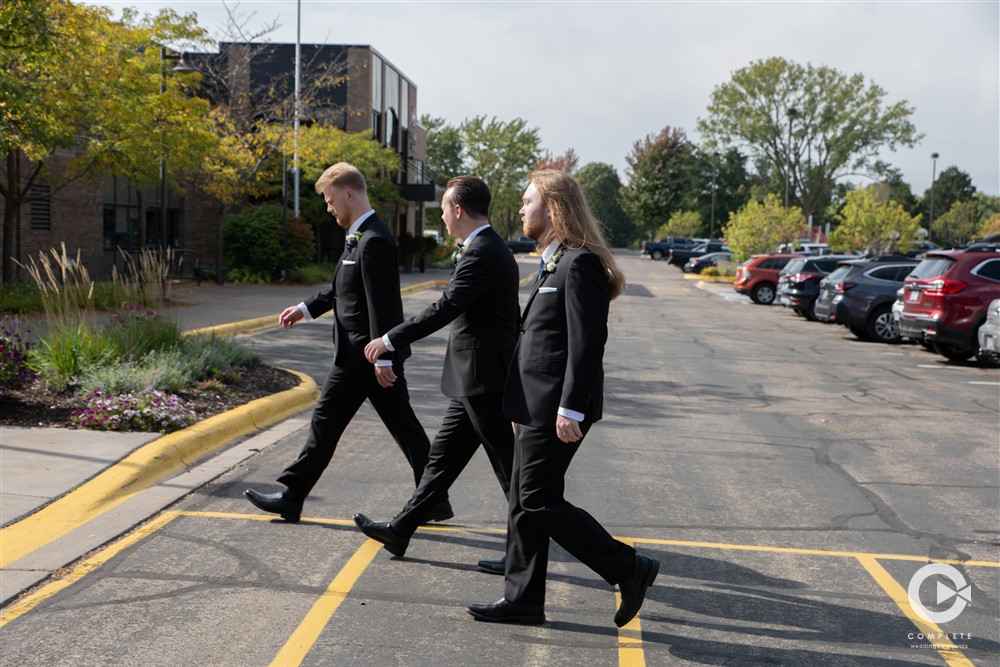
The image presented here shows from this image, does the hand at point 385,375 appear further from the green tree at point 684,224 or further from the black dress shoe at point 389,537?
the green tree at point 684,224

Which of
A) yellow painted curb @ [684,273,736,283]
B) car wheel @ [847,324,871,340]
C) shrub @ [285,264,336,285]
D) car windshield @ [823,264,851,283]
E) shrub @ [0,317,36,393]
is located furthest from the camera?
yellow painted curb @ [684,273,736,283]

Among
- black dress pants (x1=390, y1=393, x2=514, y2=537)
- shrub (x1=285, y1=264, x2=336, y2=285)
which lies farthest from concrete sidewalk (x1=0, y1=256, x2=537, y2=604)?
shrub (x1=285, y1=264, x2=336, y2=285)

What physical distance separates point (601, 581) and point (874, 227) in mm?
44990

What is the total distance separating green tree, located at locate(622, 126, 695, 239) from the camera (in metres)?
103

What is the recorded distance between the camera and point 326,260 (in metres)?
39.6

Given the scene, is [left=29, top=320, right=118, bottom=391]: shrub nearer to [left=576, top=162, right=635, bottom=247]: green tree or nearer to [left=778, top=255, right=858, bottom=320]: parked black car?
[left=778, top=255, right=858, bottom=320]: parked black car

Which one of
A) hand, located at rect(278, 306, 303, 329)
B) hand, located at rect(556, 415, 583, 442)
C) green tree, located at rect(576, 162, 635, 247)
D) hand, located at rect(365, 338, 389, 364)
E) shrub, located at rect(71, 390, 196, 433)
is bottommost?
shrub, located at rect(71, 390, 196, 433)

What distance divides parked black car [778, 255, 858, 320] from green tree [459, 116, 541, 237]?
48.4 meters

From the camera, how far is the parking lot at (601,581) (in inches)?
169

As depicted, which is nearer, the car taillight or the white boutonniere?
the white boutonniere

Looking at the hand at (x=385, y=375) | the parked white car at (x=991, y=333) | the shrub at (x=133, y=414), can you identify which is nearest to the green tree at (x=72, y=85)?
the shrub at (x=133, y=414)

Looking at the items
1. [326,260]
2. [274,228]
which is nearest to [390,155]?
[326,260]

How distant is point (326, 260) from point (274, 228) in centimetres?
805

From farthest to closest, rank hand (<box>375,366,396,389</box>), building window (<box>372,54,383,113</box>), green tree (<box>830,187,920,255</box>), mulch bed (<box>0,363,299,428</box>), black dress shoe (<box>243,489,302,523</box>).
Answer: building window (<box>372,54,383,113</box>) → green tree (<box>830,187,920,255</box>) → mulch bed (<box>0,363,299,428</box>) → black dress shoe (<box>243,489,302,523</box>) → hand (<box>375,366,396,389</box>)
